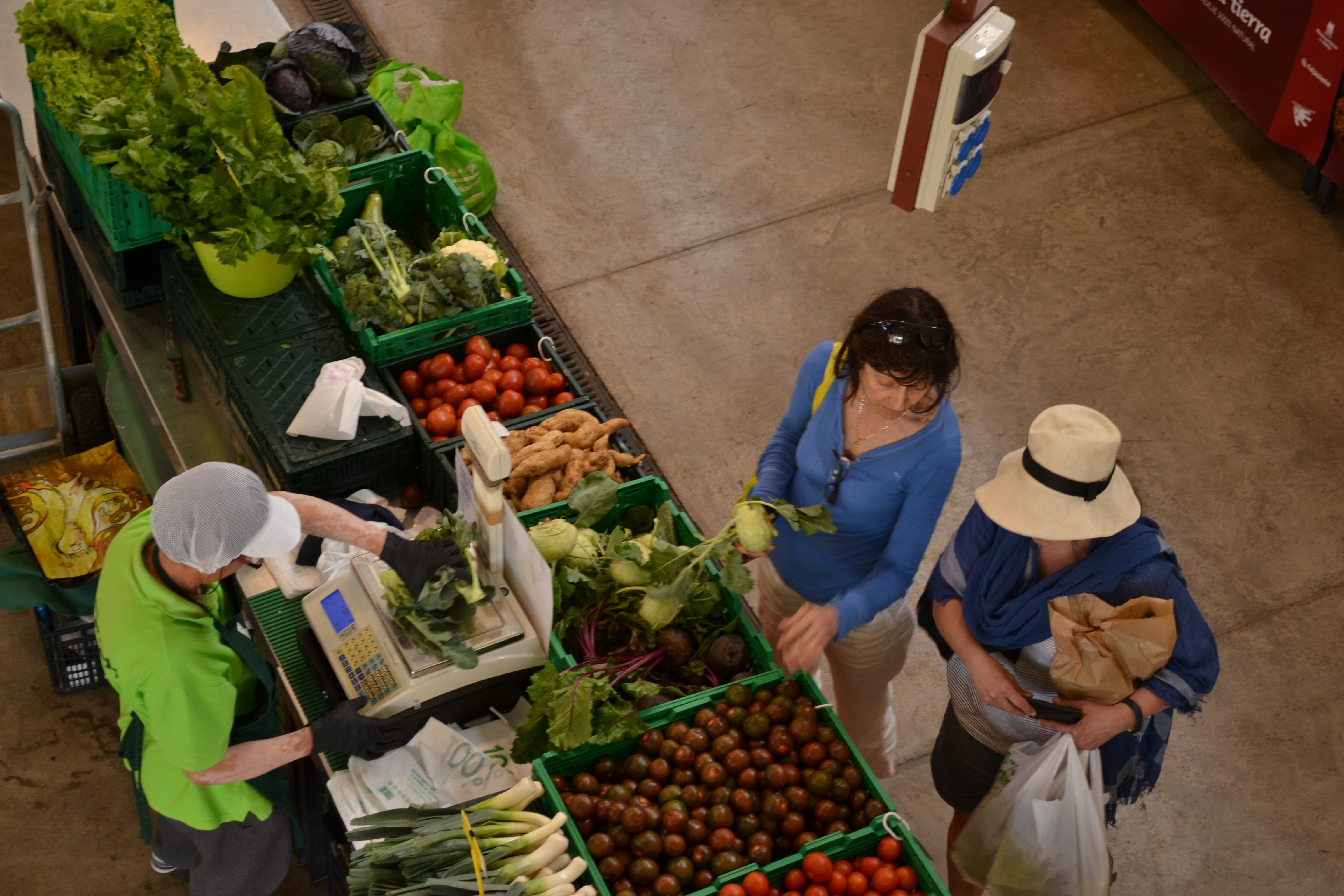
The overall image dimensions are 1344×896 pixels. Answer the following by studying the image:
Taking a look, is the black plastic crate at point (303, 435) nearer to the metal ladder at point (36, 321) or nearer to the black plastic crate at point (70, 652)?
the metal ladder at point (36, 321)

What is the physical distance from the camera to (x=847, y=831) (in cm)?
295

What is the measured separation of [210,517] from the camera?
272cm

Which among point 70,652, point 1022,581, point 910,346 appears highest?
point 910,346

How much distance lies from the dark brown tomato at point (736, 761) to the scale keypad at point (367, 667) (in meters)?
0.82

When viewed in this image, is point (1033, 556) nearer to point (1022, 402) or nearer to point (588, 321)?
point (1022, 402)

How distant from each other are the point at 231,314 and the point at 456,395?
2.59 feet

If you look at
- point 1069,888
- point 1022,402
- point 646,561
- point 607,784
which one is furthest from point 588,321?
point 1069,888

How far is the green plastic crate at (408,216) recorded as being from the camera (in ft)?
13.5

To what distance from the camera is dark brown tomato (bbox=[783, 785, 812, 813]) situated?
9.57 feet

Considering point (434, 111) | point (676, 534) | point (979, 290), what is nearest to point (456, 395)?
point (676, 534)

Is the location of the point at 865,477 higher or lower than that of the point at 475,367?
higher

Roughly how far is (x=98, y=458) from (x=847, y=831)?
119 inches

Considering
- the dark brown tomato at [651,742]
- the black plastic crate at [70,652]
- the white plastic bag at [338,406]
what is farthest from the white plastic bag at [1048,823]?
the black plastic crate at [70,652]

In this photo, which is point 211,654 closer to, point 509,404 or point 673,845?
point 673,845
